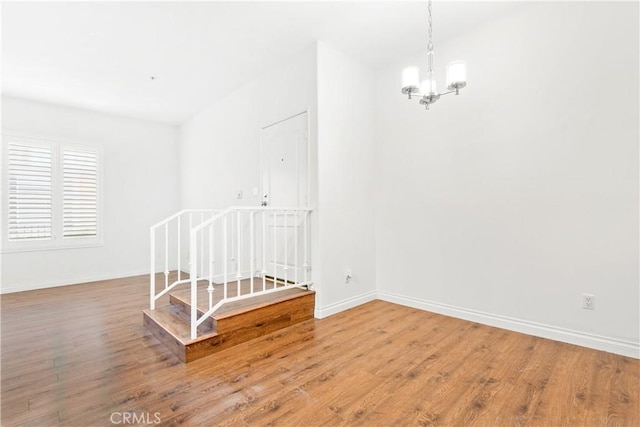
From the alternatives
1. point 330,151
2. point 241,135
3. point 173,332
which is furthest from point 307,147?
point 173,332

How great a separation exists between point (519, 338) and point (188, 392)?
258 cm

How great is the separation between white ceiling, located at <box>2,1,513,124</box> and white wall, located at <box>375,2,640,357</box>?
1.78ft

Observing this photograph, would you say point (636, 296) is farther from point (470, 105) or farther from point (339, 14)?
point (339, 14)

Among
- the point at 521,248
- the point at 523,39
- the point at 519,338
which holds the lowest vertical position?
the point at 519,338

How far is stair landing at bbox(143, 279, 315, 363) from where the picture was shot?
2.26 meters

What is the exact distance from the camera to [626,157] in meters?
2.20

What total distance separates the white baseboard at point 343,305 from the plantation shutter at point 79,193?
414 centimetres

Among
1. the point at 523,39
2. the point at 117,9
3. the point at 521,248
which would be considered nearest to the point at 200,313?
the point at 117,9

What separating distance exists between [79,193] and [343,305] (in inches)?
178

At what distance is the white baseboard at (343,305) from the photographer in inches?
122

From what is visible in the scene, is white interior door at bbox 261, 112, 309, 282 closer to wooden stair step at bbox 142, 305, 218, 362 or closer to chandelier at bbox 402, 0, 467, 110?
wooden stair step at bbox 142, 305, 218, 362

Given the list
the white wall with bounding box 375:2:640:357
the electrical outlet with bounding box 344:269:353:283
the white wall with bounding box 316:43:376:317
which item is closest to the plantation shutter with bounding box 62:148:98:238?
the white wall with bounding box 316:43:376:317

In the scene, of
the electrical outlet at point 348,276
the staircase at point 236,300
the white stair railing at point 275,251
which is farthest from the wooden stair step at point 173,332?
the electrical outlet at point 348,276

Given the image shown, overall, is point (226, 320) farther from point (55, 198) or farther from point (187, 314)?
point (55, 198)
